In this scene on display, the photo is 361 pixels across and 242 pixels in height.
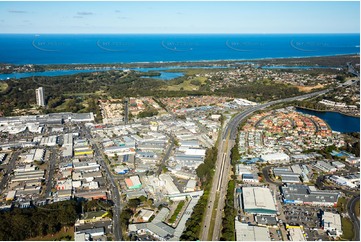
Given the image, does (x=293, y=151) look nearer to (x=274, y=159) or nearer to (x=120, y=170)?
(x=274, y=159)

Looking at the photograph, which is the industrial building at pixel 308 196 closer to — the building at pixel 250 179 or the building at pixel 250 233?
the building at pixel 250 179

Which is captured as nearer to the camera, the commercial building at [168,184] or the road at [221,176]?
the road at [221,176]

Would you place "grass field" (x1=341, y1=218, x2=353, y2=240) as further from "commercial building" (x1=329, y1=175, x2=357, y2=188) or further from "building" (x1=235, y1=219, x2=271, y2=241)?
"commercial building" (x1=329, y1=175, x2=357, y2=188)

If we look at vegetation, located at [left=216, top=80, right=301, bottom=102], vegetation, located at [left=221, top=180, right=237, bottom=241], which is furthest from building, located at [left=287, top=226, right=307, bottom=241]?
vegetation, located at [left=216, top=80, right=301, bottom=102]

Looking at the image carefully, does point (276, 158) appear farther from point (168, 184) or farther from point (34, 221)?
point (34, 221)


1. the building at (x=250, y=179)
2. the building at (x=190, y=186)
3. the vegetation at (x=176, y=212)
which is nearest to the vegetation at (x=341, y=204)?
the building at (x=250, y=179)

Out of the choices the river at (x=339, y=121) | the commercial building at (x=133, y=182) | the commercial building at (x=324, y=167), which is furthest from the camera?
the river at (x=339, y=121)

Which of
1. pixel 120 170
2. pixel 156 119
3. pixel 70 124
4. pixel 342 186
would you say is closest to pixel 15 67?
pixel 70 124
